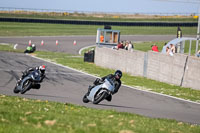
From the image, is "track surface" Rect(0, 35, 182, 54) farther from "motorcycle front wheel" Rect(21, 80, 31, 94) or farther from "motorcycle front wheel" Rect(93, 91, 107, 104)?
"motorcycle front wheel" Rect(93, 91, 107, 104)

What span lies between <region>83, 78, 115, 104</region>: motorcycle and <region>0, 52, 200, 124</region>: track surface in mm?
288

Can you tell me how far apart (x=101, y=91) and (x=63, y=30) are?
47041 millimetres

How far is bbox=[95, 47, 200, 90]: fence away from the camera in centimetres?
2086

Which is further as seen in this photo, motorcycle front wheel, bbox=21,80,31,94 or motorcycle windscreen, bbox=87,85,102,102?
motorcycle front wheel, bbox=21,80,31,94

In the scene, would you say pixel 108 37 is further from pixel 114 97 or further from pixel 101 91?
pixel 101 91

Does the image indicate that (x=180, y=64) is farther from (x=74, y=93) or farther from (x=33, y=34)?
(x=33, y=34)

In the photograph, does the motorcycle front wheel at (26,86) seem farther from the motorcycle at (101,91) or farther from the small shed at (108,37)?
the small shed at (108,37)

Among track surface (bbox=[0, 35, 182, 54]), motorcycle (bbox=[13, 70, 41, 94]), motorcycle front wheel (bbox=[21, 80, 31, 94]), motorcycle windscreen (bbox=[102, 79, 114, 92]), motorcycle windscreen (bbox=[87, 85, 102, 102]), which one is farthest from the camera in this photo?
track surface (bbox=[0, 35, 182, 54])

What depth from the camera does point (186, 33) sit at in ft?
197

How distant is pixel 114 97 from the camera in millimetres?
17797

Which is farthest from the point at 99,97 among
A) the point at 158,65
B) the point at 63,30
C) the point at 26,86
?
the point at 63,30

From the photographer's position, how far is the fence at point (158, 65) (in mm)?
20859

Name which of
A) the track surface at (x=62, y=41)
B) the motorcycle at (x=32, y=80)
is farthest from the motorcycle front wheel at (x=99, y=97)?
the track surface at (x=62, y=41)

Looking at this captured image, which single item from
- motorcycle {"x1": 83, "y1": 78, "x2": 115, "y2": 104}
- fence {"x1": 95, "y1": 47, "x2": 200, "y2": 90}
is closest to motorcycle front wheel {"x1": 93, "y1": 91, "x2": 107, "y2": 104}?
motorcycle {"x1": 83, "y1": 78, "x2": 115, "y2": 104}
